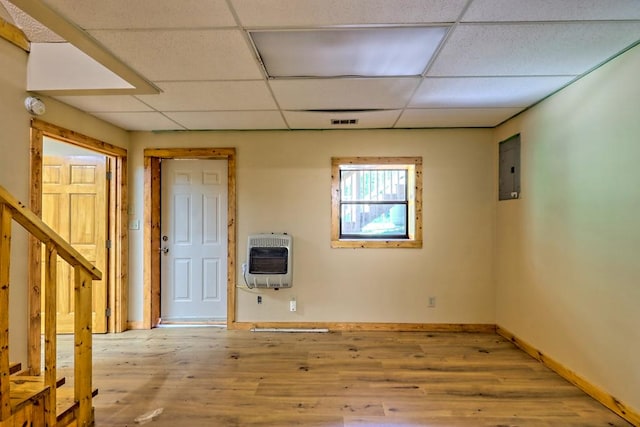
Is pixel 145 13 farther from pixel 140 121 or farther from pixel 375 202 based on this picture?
pixel 375 202

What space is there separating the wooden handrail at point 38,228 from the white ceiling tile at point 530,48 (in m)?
2.62

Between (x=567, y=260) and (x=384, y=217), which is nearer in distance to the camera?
(x=567, y=260)

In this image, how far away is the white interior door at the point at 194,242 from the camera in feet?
13.1

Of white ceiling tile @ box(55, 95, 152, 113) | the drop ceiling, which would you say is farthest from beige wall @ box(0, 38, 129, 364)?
white ceiling tile @ box(55, 95, 152, 113)

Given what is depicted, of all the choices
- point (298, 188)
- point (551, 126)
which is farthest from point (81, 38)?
point (551, 126)

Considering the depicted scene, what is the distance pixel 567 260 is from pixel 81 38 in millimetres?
3842

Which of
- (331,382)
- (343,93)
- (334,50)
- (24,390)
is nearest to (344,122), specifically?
(343,93)

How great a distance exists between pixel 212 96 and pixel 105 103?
1.06 meters

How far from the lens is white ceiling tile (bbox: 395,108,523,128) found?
10.3ft

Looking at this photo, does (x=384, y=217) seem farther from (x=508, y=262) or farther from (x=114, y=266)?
(x=114, y=266)

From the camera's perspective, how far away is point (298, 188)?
3.83 meters

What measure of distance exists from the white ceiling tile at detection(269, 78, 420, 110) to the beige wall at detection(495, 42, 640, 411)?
132cm

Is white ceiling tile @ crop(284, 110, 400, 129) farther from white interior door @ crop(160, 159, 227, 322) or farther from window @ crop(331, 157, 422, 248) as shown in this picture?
white interior door @ crop(160, 159, 227, 322)

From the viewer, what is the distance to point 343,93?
268cm
